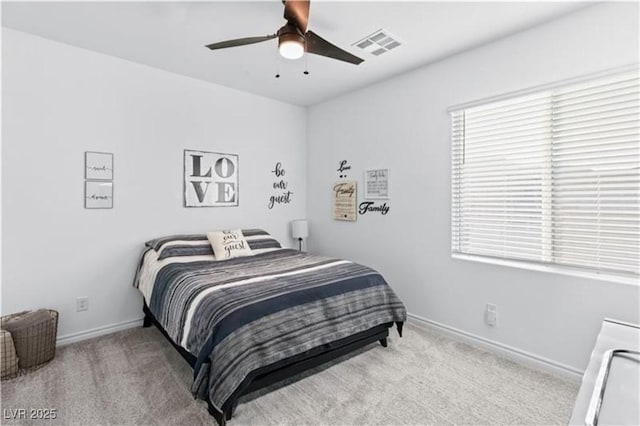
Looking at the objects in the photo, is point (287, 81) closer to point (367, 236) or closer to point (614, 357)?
point (367, 236)

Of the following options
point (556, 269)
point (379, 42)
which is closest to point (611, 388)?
point (556, 269)

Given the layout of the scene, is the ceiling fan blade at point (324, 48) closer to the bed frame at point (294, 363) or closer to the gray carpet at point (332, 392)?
the bed frame at point (294, 363)

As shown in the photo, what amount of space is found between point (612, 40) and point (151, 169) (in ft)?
12.8

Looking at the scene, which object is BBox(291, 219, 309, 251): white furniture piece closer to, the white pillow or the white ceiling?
the white pillow

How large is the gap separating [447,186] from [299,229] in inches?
80.1

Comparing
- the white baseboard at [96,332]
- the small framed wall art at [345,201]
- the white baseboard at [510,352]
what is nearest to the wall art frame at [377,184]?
the small framed wall art at [345,201]

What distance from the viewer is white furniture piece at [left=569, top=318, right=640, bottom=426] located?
2.38 ft

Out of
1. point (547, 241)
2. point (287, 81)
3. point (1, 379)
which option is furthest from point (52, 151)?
point (547, 241)

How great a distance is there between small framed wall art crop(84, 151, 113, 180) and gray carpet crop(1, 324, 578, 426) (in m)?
1.51

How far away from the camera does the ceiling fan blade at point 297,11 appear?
1753mm

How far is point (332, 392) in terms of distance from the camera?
2.15m

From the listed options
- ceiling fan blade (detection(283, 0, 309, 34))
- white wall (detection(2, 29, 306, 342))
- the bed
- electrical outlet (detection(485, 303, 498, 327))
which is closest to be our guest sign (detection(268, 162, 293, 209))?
white wall (detection(2, 29, 306, 342))

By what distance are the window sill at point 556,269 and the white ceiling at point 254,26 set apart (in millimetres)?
1823

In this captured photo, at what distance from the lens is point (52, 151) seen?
9.09 ft
